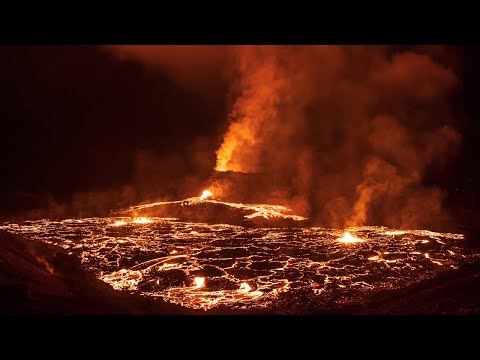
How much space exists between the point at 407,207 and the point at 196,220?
35.1 ft

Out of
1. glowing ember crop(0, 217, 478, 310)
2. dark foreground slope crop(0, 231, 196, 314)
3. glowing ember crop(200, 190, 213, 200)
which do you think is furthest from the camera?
glowing ember crop(200, 190, 213, 200)

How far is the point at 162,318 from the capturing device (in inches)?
155

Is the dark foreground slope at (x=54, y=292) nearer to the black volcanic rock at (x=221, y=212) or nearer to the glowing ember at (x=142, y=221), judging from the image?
the glowing ember at (x=142, y=221)

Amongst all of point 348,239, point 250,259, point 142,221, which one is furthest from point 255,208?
point 250,259

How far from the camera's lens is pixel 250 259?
40.1 ft

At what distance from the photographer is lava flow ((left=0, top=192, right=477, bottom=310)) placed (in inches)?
361

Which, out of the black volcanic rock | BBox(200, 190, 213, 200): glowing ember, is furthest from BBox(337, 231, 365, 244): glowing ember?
BBox(200, 190, 213, 200): glowing ember

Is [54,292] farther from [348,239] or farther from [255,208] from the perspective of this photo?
[255,208]

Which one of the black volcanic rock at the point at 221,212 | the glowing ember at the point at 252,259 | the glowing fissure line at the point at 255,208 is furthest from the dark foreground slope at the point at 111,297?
the glowing fissure line at the point at 255,208

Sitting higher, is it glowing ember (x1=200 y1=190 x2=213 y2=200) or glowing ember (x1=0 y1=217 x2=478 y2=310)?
glowing ember (x1=200 y1=190 x2=213 y2=200)

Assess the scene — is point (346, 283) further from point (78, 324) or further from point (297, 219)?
point (297, 219)

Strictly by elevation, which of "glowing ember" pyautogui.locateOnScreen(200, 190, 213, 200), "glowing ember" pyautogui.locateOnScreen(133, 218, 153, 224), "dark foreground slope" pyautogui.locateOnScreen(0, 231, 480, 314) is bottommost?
"dark foreground slope" pyautogui.locateOnScreen(0, 231, 480, 314)

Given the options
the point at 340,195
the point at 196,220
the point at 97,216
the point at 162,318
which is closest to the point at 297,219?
the point at 340,195

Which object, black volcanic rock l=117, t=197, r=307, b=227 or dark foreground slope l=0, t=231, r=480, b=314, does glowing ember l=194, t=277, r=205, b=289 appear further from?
black volcanic rock l=117, t=197, r=307, b=227
